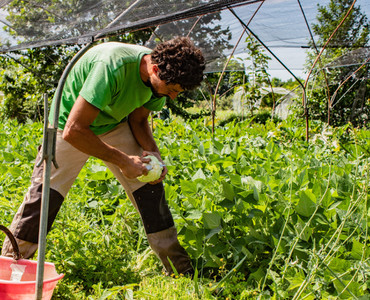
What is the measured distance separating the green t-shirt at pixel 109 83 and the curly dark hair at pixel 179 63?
0.14 m

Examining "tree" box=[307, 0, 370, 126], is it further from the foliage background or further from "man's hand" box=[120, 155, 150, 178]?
"man's hand" box=[120, 155, 150, 178]

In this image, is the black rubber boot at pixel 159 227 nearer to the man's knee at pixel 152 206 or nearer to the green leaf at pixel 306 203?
the man's knee at pixel 152 206

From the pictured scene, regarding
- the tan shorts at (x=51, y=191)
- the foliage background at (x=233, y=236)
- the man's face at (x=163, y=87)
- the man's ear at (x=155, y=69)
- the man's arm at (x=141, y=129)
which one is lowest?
the foliage background at (x=233, y=236)

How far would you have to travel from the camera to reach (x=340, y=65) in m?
7.33

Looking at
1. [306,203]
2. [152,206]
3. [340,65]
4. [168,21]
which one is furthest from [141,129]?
[340,65]

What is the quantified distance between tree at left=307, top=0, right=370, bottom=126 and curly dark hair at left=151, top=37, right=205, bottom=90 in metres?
3.80

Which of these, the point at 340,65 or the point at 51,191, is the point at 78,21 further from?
the point at 340,65

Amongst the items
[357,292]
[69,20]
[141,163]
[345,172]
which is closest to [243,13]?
[69,20]

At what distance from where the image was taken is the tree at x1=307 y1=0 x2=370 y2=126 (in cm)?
575

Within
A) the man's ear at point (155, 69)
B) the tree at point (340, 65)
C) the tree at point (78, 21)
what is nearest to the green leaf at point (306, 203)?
the man's ear at point (155, 69)

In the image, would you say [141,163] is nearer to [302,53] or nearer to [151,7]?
[151,7]

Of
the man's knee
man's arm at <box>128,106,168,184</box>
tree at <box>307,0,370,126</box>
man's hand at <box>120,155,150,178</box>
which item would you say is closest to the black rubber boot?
the man's knee

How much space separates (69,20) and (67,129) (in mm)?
2805

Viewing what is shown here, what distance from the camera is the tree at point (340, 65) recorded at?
575cm
